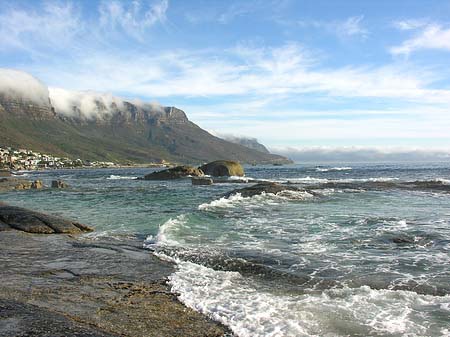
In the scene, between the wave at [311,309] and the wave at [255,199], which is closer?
the wave at [311,309]

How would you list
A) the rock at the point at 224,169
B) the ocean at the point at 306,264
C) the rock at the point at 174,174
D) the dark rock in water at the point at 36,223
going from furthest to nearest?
the rock at the point at 224,169, the rock at the point at 174,174, the dark rock in water at the point at 36,223, the ocean at the point at 306,264

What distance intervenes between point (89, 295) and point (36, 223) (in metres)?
13.0

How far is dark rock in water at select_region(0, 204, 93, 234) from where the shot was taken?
864 inches

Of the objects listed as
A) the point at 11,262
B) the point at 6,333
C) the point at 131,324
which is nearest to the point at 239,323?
the point at 131,324

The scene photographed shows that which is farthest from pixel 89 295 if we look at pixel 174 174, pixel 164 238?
pixel 174 174

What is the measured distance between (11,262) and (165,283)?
6.25 metres

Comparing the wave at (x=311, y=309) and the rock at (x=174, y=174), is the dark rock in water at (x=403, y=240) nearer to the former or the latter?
the wave at (x=311, y=309)

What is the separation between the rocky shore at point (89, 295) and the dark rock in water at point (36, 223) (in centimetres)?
376

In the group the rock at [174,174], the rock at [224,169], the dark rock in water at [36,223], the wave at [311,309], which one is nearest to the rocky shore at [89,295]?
the wave at [311,309]

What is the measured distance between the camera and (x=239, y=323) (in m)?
9.74

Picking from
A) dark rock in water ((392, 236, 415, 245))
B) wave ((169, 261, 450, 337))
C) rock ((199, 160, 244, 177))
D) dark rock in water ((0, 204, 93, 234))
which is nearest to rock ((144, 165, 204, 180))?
rock ((199, 160, 244, 177))

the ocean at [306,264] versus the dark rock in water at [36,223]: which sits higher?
the dark rock in water at [36,223]

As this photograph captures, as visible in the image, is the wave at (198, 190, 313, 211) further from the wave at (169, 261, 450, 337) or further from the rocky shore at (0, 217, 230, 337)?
the wave at (169, 261, 450, 337)

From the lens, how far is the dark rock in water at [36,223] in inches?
864
